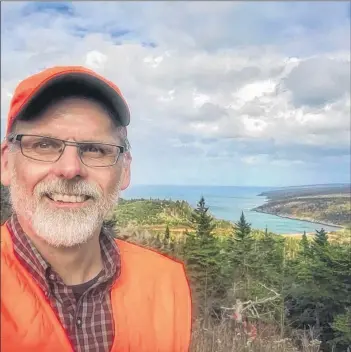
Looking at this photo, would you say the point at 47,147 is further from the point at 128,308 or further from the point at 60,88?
the point at 128,308

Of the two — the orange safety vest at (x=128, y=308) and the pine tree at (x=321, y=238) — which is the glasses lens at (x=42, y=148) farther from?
the pine tree at (x=321, y=238)

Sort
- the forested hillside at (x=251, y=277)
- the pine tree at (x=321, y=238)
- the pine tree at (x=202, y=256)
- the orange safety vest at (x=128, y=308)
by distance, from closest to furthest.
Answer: the orange safety vest at (x=128, y=308) → the forested hillside at (x=251, y=277) → the pine tree at (x=321, y=238) → the pine tree at (x=202, y=256)

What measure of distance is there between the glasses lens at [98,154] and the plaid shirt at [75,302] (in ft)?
1.04

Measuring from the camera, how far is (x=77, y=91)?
1.77 meters

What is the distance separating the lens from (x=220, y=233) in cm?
559

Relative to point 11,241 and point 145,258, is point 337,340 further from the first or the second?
point 11,241

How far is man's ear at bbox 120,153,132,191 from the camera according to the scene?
1.96 metres

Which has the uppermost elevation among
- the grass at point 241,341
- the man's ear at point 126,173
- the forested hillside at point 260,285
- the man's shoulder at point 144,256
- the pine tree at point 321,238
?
the man's ear at point 126,173

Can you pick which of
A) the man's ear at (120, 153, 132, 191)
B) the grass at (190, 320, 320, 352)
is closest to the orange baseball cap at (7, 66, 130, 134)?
the man's ear at (120, 153, 132, 191)

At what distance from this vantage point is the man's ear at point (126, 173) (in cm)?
196

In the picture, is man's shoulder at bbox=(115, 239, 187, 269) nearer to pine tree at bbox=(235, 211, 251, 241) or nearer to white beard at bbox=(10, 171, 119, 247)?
white beard at bbox=(10, 171, 119, 247)

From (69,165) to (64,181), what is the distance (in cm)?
6

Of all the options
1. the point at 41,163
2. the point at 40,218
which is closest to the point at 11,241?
the point at 40,218

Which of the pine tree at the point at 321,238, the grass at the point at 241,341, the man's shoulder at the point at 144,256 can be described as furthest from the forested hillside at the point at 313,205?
the man's shoulder at the point at 144,256
